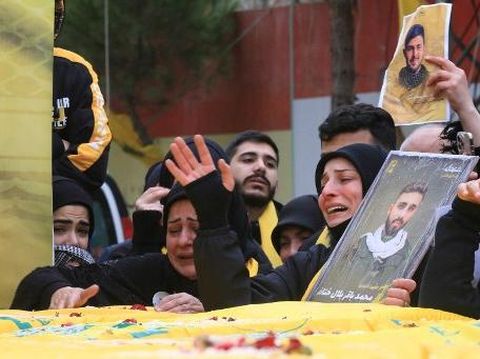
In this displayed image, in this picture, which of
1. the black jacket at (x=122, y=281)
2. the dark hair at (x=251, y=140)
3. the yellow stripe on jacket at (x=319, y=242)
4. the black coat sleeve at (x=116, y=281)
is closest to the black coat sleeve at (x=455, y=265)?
the yellow stripe on jacket at (x=319, y=242)

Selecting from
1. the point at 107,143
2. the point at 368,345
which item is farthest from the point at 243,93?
the point at 368,345

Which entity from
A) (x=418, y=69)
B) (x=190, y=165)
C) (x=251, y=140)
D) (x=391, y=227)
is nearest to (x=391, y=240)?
(x=391, y=227)

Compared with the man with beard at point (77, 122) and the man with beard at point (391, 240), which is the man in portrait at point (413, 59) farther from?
the man with beard at point (77, 122)

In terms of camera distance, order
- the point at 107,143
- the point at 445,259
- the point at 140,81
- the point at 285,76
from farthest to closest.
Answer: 1. the point at 140,81
2. the point at 285,76
3. the point at 107,143
4. the point at 445,259

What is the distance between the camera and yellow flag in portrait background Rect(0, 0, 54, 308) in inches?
202

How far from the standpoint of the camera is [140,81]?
842 inches

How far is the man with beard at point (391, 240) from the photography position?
13.3 feet

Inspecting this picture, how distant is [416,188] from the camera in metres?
4.17

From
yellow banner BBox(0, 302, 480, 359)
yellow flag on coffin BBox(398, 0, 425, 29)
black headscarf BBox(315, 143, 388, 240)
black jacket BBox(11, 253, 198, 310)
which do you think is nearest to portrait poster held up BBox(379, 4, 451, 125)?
black headscarf BBox(315, 143, 388, 240)

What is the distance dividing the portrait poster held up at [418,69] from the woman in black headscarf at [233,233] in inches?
10.2

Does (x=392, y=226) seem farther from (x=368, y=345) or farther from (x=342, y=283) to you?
(x=368, y=345)

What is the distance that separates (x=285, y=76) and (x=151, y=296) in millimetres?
14840

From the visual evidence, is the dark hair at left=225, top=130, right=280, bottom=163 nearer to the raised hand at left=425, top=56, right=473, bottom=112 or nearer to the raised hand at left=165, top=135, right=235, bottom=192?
the raised hand at left=425, top=56, right=473, bottom=112

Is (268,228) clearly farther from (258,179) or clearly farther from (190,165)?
(190,165)
